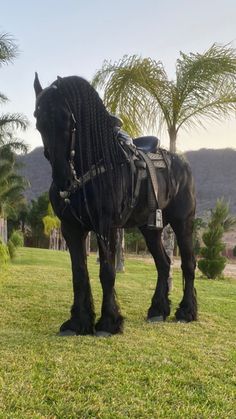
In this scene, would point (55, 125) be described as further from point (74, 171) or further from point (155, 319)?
point (155, 319)

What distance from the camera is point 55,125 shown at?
3953 millimetres

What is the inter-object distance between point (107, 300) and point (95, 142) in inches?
58.6

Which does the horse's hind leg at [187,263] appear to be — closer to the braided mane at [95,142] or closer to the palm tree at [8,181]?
the braided mane at [95,142]

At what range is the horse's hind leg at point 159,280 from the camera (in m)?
5.41

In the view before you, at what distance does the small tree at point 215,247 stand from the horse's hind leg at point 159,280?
1061 centimetres

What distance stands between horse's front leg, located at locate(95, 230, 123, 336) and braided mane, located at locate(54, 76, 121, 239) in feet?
0.81

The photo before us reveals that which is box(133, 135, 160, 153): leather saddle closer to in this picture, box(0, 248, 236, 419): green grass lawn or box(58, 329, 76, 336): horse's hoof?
box(0, 248, 236, 419): green grass lawn

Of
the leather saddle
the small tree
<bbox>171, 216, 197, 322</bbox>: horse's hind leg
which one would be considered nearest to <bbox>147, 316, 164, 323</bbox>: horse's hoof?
<bbox>171, 216, 197, 322</bbox>: horse's hind leg

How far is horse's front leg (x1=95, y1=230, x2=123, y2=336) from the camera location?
438 centimetres

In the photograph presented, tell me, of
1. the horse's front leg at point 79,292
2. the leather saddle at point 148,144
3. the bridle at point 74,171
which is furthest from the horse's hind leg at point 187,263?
the bridle at point 74,171

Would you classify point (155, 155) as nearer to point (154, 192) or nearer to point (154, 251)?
point (154, 192)

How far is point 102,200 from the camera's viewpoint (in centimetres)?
421

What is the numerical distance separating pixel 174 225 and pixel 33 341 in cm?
234

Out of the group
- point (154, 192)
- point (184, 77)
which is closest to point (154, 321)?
point (154, 192)
